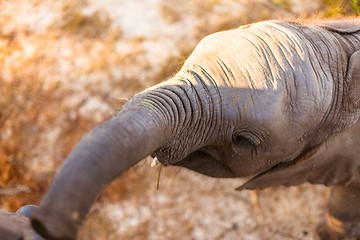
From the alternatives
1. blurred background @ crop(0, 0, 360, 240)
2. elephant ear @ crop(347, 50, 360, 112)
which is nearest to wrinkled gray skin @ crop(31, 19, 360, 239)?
elephant ear @ crop(347, 50, 360, 112)

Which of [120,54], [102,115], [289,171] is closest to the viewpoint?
[289,171]

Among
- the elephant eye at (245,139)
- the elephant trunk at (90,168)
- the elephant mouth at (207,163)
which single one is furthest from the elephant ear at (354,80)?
the elephant trunk at (90,168)

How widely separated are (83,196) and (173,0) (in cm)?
394

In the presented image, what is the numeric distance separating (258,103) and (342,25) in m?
0.70

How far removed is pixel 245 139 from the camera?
1.70m

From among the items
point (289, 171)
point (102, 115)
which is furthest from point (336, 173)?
point (102, 115)

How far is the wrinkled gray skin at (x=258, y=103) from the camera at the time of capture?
1.42 m

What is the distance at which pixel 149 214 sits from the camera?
3.64m

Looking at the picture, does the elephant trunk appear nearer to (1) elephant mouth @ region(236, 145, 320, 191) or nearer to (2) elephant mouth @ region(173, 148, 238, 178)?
(2) elephant mouth @ region(173, 148, 238, 178)

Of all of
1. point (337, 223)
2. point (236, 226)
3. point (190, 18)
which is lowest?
point (236, 226)

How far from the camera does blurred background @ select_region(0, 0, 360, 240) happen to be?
3637 millimetres

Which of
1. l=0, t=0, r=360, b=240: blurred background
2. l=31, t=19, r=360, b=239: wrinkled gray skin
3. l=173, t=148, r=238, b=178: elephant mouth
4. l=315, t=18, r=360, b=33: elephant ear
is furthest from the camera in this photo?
l=0, t=0, r=360, b=240: blurred background

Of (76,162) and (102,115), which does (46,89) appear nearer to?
(102,115)

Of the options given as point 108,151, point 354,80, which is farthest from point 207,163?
point 108,151
